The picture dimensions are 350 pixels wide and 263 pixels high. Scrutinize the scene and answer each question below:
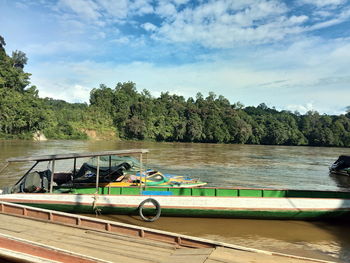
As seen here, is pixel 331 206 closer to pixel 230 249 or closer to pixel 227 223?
pixel 227 223

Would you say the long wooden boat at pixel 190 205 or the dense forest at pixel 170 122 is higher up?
the dense forest at pixel 170 122

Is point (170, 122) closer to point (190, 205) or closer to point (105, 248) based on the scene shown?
point (190, 205)

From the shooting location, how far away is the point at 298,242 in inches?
314

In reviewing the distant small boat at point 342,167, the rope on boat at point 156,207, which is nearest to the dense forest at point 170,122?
the distant small boat at point 342,167

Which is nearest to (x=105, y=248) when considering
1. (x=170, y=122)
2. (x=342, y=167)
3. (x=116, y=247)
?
(x=116, y=247)

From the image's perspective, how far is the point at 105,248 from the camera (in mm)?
5047

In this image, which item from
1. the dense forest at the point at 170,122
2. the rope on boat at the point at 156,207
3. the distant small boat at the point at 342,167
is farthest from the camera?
the dense forest at the point at 170,122

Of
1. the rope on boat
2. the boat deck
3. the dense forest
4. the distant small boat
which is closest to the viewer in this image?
the boat deck

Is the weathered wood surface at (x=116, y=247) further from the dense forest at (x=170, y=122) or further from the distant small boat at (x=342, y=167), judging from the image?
the dense forest at (x=170, y=122)

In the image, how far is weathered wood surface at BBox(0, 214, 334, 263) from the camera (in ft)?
15.1

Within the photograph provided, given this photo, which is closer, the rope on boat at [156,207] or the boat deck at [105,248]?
the boat deck at [105,248]

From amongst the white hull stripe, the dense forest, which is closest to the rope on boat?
the white hull stripe

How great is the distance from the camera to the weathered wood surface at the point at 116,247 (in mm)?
4594

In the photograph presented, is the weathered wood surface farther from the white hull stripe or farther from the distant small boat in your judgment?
the distant small boat
